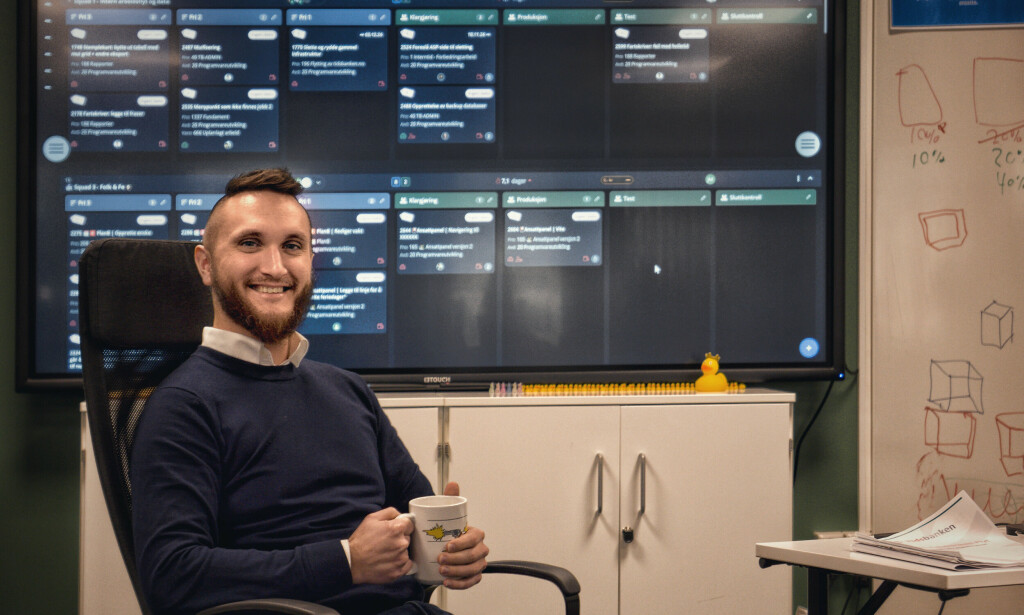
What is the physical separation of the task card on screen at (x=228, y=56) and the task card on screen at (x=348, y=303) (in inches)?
27.3

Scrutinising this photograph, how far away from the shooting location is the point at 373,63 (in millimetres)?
2418

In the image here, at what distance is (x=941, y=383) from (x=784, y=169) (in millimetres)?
923

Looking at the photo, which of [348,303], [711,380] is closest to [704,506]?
[711,380]

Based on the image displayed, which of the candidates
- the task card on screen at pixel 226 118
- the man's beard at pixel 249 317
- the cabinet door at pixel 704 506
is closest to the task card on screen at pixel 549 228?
the cabinet door at pixel 704 506

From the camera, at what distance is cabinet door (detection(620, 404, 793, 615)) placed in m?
2.24

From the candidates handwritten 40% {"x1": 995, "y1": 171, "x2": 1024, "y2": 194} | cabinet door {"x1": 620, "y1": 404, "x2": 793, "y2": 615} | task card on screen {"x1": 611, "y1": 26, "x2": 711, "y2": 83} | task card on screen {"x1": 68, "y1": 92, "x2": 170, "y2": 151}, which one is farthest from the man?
handwritten 40% {"x1": 995, "y1": 171, "x2": 1024, "y2": 194}

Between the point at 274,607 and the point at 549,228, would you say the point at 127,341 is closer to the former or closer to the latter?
the point at 274,607

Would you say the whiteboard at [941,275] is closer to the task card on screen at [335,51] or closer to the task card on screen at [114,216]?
the task card on screen at [335,51]

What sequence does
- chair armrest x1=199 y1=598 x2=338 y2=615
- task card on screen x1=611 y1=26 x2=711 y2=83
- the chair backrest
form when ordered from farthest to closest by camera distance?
Answer: 1. task card on screen x1=611 y1=26 x2=711 y2=83
2. the chair backrest
3. chair armrest x1=199 y1=598 x2=338 y2=615

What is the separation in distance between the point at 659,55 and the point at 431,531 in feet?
6.01

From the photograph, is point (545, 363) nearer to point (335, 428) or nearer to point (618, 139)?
point (618, 139)

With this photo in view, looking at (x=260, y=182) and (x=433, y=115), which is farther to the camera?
(x=433, y=115)

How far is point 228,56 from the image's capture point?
2400 mm

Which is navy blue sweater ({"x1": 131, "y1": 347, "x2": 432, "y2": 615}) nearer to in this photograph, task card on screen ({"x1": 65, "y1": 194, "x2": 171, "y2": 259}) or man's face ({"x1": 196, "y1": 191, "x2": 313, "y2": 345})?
man's face ({"x1": 196, "y1": 191, "x2": 313, "y2": 345})
